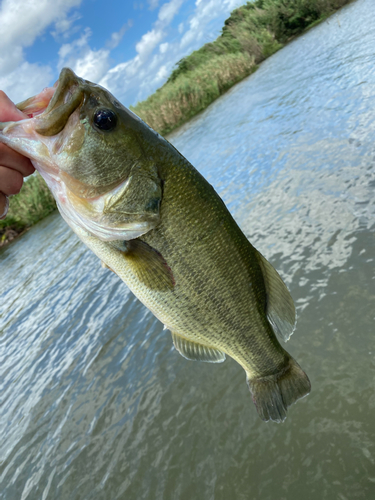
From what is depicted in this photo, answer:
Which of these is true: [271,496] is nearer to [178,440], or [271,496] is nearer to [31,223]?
[178,440]

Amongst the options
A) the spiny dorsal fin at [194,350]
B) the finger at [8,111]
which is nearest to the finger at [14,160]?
the finger at [8,111]

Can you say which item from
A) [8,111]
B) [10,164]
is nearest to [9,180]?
[10,164]

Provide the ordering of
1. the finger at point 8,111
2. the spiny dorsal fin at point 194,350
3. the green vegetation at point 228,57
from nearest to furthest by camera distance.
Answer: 1. the finger at point 8,111
2. the spiny dorsal fin at point 194,350
3. the green vegetation at point 228,57

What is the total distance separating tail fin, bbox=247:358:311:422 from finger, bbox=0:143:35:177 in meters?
1.94

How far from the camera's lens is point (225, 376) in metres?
4.04

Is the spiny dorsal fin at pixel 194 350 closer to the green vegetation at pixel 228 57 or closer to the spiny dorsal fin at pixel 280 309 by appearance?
the spiny dorsal fin at pixel 280 309

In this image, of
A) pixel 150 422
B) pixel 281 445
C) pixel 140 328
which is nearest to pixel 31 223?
pixel 140 328

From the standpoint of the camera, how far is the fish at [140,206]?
1.66m


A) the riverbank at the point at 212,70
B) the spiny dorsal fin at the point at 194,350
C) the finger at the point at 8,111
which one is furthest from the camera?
the riverbank at the point at 212,70

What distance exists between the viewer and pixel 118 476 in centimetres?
354

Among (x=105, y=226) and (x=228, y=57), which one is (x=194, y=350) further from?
(x=228, y=57)

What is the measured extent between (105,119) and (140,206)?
0.47m

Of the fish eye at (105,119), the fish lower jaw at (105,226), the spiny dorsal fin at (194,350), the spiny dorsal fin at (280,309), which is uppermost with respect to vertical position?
the fish eye at (105,119)

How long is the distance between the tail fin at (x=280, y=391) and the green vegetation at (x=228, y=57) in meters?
22.2
